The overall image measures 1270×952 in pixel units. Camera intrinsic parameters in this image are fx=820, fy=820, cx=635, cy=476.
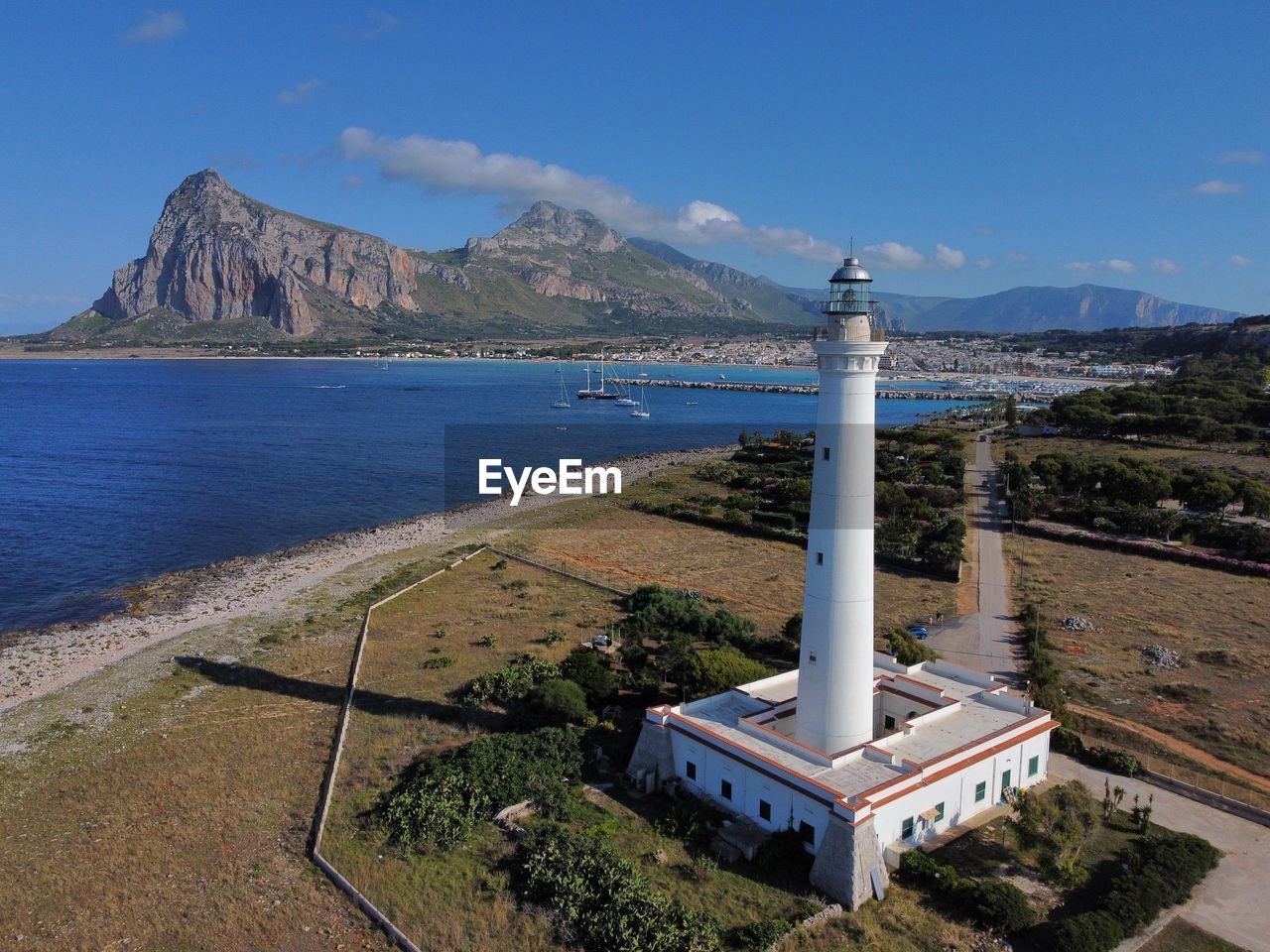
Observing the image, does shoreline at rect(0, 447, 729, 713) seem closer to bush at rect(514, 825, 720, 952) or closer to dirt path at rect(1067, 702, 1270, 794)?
bush at rect(514, 825, 720, 952)

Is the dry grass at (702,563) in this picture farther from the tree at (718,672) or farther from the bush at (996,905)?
the bush at (996,905)

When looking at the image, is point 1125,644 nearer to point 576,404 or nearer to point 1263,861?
point 1263,861

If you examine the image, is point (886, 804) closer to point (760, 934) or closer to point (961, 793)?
point (961, 793)

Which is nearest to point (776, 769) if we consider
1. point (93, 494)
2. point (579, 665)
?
point (579, 665)

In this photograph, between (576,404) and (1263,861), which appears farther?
(576,404)

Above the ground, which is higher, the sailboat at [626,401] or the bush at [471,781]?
the sailboat at [626,401]

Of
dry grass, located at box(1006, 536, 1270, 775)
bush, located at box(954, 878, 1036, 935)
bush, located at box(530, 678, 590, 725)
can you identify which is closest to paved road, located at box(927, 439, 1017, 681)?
dry grass, located at box(1006, 536, 1270, 775)

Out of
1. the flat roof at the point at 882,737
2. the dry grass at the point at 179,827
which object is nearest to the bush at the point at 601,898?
the dry grass at the point at 179,827
